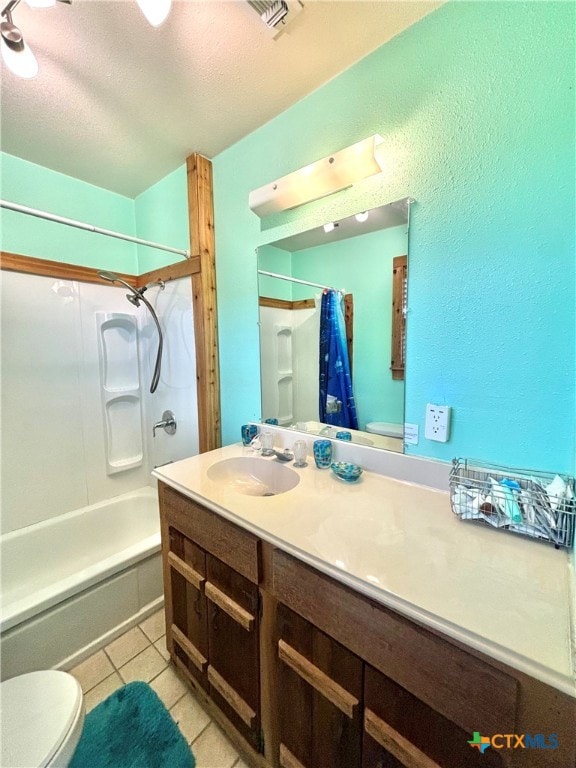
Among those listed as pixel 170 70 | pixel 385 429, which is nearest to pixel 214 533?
pixel 385 429

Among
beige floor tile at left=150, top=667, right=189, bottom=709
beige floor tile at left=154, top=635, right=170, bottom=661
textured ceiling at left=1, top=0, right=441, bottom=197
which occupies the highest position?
textured ceiling at left=1, top=0, right=441, bottom=197

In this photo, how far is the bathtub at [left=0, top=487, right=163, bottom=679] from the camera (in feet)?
4.19

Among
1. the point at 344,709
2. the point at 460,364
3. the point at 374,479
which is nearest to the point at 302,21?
the point at 460,364

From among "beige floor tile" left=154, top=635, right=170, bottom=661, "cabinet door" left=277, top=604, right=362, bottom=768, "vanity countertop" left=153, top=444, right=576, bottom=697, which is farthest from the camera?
"beige floor tile" left=154, top=635, right=170, bottom=661

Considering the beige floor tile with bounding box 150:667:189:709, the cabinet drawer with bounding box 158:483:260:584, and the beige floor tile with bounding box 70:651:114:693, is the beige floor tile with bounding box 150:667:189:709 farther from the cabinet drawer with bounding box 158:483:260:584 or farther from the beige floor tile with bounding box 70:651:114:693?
the cabinet drawer with bounding box 158:483:260:584

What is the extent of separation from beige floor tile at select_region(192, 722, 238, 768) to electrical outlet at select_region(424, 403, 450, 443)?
132 cm

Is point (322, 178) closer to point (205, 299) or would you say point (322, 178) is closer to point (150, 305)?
point (205, 299)

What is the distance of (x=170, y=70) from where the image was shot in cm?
113

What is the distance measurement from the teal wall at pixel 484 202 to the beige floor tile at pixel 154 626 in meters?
1.62

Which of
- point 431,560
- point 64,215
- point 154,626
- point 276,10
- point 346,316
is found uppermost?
point 276,10

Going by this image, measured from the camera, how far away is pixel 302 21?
3.16ft

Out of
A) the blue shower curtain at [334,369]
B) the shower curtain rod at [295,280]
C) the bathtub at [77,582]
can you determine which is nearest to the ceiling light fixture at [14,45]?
the shower curtain rod at [295,280]

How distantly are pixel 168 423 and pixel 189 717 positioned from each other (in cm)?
143

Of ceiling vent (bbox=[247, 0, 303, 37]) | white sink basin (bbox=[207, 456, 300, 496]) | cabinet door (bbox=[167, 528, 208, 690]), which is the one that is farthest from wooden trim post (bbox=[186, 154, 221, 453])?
ceiling vent (bbox=[247, 0, 303, 37])
